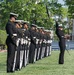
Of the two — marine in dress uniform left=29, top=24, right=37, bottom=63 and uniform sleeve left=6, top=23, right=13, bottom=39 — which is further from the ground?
uniform sleeve left=6, top=23, right=13, bottom=39

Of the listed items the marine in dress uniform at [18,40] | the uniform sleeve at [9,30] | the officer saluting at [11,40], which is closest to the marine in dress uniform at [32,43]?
the marine in dress uniform at [18,40]

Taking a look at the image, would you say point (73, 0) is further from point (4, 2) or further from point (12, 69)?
point (12, 69)

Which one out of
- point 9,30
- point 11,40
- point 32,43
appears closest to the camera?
point 9,30

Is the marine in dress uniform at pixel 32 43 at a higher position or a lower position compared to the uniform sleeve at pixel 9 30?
lower

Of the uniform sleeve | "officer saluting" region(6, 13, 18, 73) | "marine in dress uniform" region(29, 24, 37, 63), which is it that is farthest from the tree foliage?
the uniform sleeve

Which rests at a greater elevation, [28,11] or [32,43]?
[28,11]

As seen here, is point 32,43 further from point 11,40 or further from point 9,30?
point 9,30

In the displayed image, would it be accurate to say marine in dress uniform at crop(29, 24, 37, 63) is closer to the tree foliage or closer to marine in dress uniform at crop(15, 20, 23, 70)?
Result: marine in dress uniform at crop(15, 20, 23, 70)

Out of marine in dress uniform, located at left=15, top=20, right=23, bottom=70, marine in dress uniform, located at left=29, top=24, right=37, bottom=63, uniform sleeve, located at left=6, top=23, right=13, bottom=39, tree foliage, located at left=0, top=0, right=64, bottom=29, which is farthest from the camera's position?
tree foliage, located at left=0, top=0, right=64, bottom=29

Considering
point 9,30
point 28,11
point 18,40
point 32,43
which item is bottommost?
point 32,43

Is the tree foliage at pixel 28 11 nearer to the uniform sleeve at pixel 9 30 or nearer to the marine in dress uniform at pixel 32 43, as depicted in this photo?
the marine in dress uniform at pixel 32 43

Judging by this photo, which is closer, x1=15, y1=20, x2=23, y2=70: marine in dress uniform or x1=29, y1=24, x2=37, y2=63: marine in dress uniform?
x1=15, y1=20, x2=23, y2=70: marine in dress uniform

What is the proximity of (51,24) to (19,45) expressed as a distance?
1408 inches

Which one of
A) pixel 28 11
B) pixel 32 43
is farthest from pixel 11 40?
pixel 28 11
